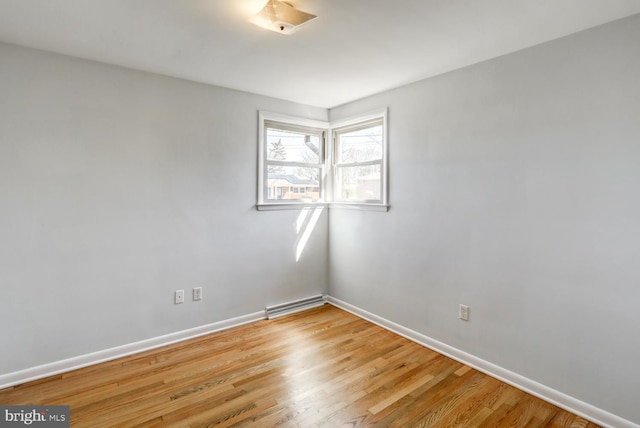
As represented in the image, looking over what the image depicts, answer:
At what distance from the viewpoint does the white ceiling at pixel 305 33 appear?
5.94ft

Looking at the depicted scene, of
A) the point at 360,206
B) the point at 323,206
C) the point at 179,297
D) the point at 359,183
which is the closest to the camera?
the point at 179,297

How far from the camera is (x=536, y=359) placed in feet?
7.47

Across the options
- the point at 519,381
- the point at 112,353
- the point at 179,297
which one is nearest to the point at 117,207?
the point at 179,297

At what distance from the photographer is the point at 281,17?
5.90ft

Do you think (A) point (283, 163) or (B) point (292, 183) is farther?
(B) point (292, 183)

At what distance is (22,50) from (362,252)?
3279 millimetres

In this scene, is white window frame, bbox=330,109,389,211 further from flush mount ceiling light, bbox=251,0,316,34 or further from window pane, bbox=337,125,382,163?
flush mount ceiling light, bbox=251,0,316,34

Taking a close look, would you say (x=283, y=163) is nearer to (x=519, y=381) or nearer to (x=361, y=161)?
(x=361, y=161)

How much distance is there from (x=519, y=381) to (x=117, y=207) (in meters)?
3.34

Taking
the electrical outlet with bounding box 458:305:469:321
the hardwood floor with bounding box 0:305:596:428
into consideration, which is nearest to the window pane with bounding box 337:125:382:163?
the electrical outlet with bounding box 458:305:469:321

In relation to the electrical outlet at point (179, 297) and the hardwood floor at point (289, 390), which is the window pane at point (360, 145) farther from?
the electrical outlet at point (179, 297)

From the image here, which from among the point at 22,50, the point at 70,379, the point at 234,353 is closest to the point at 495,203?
the point at 234,353

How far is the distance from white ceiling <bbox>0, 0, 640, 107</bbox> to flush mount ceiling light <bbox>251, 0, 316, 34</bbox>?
48 mm

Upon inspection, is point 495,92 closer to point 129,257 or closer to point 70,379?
point 129,257
